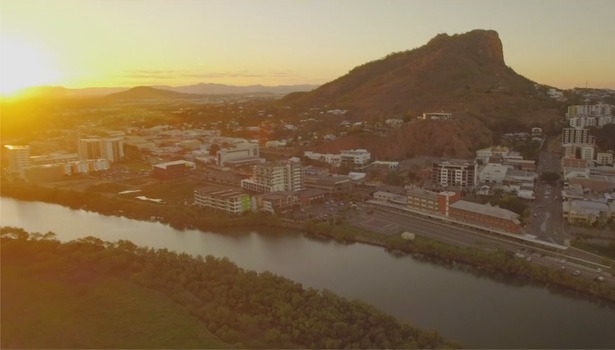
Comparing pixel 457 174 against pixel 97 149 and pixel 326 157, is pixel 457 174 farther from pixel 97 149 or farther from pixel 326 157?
pixel 97 149

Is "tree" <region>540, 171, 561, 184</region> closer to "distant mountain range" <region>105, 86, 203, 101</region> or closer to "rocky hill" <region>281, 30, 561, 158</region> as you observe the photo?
"rocky hill" <region>281, 30, 561, 158</region>

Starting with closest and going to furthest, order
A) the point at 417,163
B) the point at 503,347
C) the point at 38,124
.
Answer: the point at 503,347
the point at 417,163
the point at 38,124

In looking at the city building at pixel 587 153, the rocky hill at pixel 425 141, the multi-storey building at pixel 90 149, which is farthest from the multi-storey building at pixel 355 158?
the multi-storey building at pixel 90 149

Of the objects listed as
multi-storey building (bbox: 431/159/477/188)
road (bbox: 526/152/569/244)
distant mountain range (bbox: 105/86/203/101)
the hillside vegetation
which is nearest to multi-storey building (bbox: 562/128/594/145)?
road (bbox: 526/152/569/244)

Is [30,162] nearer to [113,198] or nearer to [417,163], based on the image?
[113,198]

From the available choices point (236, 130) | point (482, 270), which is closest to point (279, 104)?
point (236, 130)

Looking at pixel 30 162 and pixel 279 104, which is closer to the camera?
pixel 30 162
